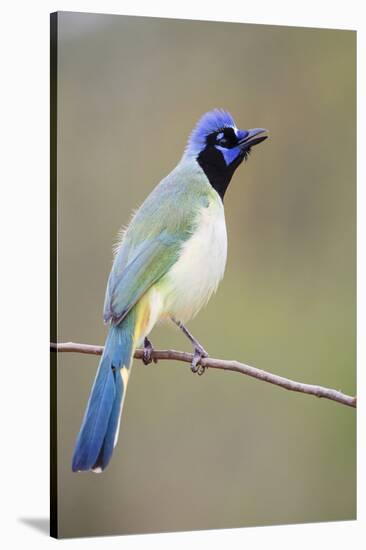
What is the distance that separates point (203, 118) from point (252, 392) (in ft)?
3.61

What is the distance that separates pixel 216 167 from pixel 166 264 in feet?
1.57

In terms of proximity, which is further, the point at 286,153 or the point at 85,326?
the point at 286,153

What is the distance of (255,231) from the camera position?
4.88m

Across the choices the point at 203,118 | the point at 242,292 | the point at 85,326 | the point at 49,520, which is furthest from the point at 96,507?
the point at 203,118

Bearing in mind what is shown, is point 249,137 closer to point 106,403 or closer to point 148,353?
point 148,353

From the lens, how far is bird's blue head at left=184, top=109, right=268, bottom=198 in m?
4.74

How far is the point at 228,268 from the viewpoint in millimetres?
4797

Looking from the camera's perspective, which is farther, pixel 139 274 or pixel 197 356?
pixel 197 356

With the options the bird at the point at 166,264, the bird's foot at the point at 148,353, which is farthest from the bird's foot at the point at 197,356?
the bird's foot at the point at 148,353

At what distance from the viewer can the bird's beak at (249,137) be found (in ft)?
15.8

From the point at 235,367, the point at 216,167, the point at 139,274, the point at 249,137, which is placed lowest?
the point at 235,367

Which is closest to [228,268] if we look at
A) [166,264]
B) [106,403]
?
[166,264]

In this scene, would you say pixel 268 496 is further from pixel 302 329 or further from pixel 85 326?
pixel 85 326

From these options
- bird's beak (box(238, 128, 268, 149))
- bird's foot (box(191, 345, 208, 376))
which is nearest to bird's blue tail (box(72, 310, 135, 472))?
bird's foot (box(191, 345, 208, 376))
